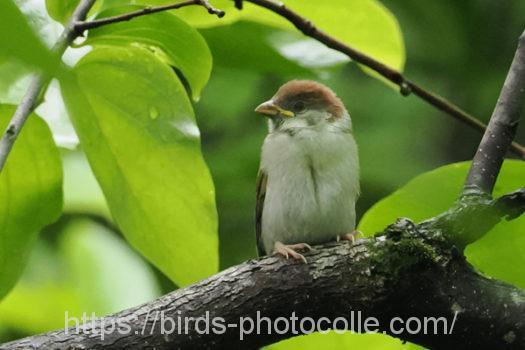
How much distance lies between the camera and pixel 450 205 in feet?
4.47

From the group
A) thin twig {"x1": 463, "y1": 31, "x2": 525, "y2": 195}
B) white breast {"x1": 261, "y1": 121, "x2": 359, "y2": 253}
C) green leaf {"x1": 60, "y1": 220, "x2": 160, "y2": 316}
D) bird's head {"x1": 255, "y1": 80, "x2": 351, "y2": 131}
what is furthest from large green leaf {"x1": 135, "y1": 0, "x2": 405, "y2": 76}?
green leaf {"x1": 60, "y1": 220, "x2": 160, "y2": 316}

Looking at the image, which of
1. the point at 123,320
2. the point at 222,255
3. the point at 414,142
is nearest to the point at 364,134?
the point at 414,142

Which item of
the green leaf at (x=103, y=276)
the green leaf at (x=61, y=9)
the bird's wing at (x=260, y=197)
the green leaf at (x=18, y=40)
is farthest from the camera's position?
the bird's wing at (x=260, y=197)

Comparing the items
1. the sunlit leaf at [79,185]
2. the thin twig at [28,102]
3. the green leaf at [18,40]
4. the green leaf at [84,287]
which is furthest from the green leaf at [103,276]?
the green leaf at [18,40]

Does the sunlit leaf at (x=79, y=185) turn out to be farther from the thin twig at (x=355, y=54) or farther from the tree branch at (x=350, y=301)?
the thin twig at (x=355, y=54)

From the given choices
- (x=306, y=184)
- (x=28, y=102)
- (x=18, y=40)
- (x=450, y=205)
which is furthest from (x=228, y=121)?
(x=18, y=40)

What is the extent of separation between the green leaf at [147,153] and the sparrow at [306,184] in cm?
77

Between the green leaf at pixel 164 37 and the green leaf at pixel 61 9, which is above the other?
the green leaf at pixel 61 9

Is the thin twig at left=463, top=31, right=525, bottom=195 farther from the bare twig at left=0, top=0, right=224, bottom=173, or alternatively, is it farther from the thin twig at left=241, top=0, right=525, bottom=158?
the bare twig at left=0, top=0, right=224, bottom=173

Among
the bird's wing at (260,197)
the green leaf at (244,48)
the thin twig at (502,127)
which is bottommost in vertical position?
the bird's wing at (260,197)

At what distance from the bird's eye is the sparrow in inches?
1.5

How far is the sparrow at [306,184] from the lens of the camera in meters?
2.12

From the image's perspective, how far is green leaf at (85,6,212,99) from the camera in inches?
44.8

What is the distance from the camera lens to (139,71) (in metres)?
1.19
